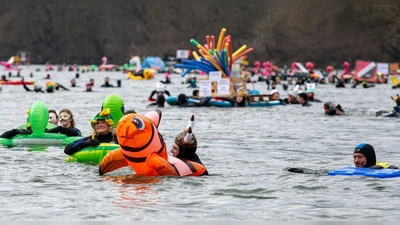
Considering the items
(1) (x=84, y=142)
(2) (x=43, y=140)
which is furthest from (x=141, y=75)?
(1) (x=84, y=142)

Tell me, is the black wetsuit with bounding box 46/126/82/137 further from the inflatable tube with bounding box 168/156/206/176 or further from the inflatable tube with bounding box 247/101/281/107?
the inflatable tube with bounding box 247/101/281/107

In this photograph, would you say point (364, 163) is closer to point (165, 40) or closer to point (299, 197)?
point (299, 197)

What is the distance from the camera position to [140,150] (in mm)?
15211

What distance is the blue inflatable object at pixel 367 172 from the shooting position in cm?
1542

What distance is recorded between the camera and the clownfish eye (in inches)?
592

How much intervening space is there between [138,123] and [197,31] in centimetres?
12693

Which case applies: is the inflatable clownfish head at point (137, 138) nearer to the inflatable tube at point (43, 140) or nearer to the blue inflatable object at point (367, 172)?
the blue inflatable object at point (367, 172)

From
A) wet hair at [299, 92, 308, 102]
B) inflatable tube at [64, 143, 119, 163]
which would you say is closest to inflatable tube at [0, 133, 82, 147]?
inflatable tube at [64, 143, 119, 163]

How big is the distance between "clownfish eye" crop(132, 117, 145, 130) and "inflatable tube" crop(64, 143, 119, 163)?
219cm

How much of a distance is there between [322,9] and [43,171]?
10683cm

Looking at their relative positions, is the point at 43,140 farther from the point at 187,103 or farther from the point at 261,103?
the point at 261,103

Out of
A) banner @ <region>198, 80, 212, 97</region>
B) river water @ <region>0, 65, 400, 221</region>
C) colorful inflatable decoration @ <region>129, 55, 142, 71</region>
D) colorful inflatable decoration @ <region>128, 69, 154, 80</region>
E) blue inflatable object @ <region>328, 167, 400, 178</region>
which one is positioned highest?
colorful inflatable decoration @ <region>129, 55, 142, 71</region>

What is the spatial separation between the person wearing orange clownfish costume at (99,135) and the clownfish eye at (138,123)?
2.43 metres

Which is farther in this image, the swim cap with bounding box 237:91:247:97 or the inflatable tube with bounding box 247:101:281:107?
the inflatable tube with bounding box 247:101:281:107
